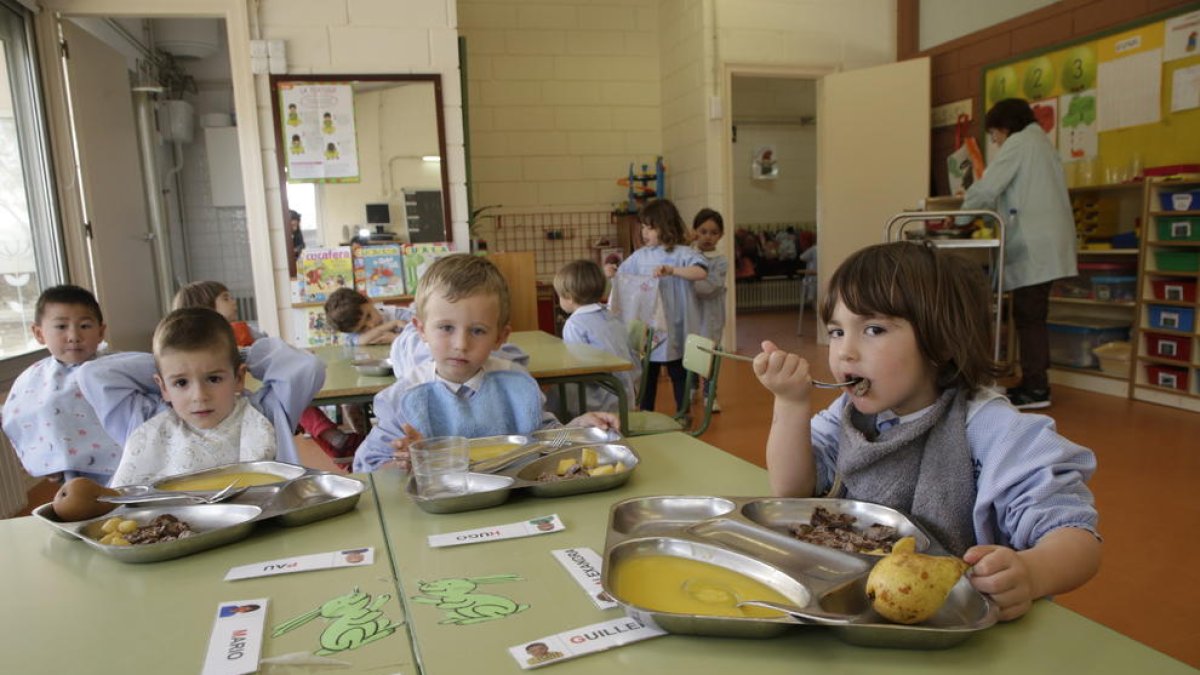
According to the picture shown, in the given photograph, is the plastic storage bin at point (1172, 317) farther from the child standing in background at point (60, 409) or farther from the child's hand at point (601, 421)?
the child standing in background at point (60, 409)

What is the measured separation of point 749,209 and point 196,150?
6.51 metres

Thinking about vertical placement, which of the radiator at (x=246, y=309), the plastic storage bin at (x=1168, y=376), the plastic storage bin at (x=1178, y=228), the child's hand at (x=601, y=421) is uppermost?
the plastic storage bin at (x=1178, y=228)

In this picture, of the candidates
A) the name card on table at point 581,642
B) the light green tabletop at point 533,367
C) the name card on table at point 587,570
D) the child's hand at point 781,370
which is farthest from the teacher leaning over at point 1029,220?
the name card on table at point 581,642

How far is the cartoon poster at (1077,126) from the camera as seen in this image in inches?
183

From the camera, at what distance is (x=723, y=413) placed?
4551 mm

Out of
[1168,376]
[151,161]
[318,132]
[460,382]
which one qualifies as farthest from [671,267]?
[151,161]

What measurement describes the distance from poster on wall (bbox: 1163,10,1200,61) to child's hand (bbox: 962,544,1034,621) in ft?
15.2

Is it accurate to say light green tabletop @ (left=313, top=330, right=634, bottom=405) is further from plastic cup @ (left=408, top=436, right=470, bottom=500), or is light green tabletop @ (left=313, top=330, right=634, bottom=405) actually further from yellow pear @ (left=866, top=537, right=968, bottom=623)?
yellow pear @ (left=866, top=537, right=968, bottom=623)

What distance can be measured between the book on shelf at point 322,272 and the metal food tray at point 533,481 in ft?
10.6

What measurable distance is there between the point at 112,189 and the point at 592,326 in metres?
3.35

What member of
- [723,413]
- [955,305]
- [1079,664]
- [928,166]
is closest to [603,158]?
[928,166]

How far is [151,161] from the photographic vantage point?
638 cm

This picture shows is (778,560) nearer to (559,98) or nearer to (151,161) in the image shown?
(559,98)

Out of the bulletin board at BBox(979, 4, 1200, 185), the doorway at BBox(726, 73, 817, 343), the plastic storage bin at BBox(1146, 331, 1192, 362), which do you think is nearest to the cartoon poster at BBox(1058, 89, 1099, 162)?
the bulletin board at BBox(979, 4, 1200, 185)
